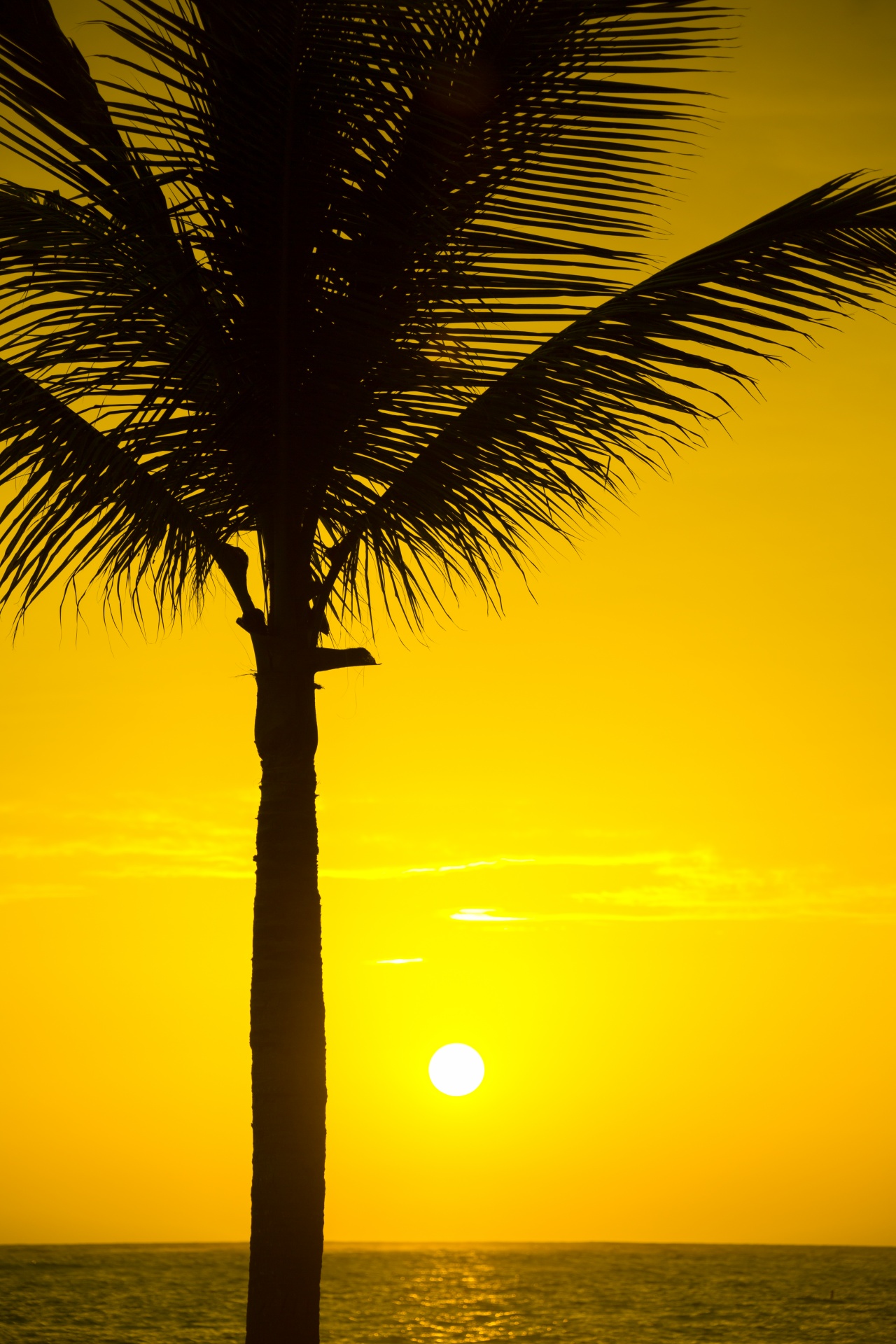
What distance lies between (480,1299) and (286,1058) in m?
40.3

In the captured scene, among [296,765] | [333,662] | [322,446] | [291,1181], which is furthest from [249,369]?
[291,1181]

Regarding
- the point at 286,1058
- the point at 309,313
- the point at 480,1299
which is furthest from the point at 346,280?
the point at 480,1299

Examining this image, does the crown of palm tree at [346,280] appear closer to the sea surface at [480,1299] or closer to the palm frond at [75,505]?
the palm frond at [75,505]

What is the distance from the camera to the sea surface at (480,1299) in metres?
28.8

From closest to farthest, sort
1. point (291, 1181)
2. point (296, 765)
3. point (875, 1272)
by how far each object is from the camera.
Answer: point (291, 1181), point (296, 765), point (875, 1272)

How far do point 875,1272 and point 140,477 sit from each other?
54.9m

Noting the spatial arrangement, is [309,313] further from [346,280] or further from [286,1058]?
[286,1058]

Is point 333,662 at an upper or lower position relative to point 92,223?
lower

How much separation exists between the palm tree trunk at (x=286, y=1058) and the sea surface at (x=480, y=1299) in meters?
23.1

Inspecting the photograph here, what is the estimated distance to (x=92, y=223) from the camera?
552cm

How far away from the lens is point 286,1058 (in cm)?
539

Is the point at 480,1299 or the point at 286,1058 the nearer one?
the point at 286,1058

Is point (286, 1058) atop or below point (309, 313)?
below

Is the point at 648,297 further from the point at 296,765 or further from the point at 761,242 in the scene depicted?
the point at 296,765
